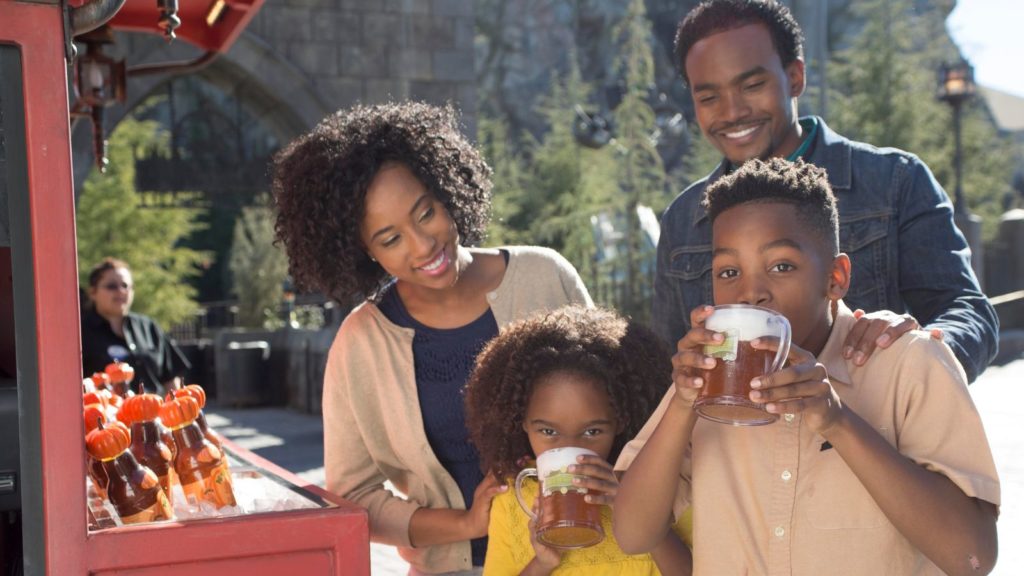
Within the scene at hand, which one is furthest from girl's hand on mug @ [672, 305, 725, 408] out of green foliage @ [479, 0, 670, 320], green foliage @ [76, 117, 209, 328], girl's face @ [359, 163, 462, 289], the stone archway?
green foliage @ [76, 117, 209, 328]

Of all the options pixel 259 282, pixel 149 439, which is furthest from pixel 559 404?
pixel 259 282

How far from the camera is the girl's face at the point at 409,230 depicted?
8.91ft

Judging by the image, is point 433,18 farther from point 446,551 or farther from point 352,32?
point 446,551

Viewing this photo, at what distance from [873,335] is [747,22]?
108cm

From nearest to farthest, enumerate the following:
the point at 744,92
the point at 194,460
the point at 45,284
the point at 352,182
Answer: the point at 45,284 → the point at 194,460 → the point at 744,92 → the point at 352,182

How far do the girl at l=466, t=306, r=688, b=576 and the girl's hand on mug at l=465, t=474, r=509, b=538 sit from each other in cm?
2

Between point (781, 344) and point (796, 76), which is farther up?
point (796, 76)

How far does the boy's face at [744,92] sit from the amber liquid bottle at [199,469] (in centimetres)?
140

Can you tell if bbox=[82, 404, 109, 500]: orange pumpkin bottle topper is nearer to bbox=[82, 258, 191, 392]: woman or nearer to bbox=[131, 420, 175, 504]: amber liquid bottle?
bbox=[131, 420, 175, 504]: amber liquid bottle

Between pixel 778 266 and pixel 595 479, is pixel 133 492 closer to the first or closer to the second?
pixel 595 479

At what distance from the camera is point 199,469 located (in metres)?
2.46

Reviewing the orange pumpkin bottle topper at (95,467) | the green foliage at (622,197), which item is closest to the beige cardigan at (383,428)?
the orange pumpkin bottle topper at (95,467)

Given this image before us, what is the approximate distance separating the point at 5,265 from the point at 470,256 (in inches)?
44.6

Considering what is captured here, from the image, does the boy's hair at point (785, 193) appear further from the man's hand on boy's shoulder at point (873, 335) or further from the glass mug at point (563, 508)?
the glass mug at point (563, 508)
